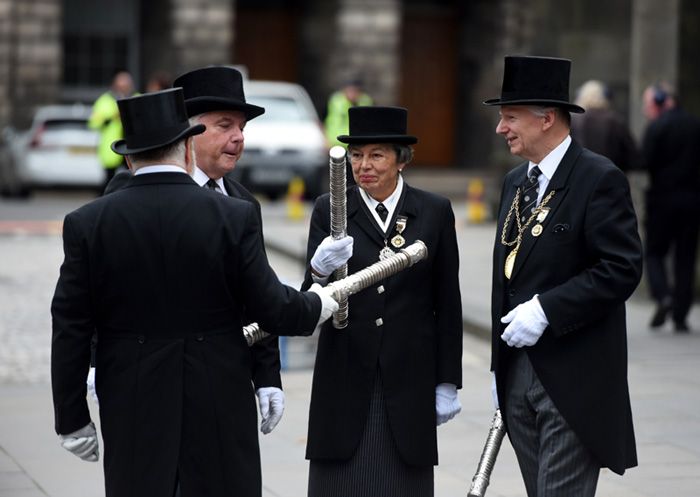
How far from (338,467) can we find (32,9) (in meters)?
25.9

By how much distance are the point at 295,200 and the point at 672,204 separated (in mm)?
9818

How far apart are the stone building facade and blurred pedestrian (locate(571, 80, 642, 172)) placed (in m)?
16.4

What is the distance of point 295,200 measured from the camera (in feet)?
72.9

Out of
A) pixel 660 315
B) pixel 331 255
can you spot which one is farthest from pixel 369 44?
pixel 331 255

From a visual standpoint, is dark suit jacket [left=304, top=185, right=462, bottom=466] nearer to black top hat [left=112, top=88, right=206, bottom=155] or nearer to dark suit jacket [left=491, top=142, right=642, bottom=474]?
dark suit jacket [left=491, top=142, right=642, bottom=474]

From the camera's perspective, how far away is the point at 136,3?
32.1 metres

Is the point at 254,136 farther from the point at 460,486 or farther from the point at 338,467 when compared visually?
the point at 338,467

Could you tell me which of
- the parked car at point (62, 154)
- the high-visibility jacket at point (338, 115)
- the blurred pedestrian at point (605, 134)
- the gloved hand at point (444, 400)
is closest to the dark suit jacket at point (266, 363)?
the gloved hand at point (444, 400)

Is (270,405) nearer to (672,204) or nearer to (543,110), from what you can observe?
(543,110)

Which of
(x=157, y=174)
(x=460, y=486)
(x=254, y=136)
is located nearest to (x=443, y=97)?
(x=254, y=136)

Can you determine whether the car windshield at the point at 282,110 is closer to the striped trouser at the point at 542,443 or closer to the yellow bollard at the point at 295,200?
the yellow bollard at the point at 295,200

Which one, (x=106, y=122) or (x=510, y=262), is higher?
(x=510, y=262)

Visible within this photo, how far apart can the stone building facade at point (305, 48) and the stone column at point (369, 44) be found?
0.06ft

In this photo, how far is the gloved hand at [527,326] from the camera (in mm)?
5562
